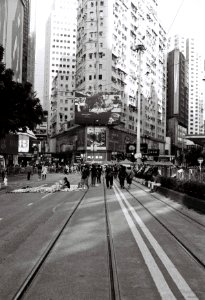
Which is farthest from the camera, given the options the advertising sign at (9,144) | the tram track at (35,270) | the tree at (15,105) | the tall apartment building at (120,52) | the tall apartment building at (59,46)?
the tall apartment building at (59,46)

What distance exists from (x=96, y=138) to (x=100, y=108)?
34.4 ft

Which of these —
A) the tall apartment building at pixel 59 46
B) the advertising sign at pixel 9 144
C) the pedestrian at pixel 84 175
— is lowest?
the pedestrian at pixel 84 175

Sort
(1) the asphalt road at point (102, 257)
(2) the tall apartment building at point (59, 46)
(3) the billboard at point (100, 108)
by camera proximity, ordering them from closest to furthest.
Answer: (1) the asphalt road at point (102, 257)
(3) the billboard at point (100, 108)
(2) the tall apartment building at point (59, 46)

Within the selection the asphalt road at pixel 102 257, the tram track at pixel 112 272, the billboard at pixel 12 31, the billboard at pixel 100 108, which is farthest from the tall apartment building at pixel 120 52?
the tram track at pixel 112 272

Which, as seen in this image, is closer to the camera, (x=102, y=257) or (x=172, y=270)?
(x=172, y=270)

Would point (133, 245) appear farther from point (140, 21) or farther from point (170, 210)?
point (140, 21)

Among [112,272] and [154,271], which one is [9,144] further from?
[154,271]

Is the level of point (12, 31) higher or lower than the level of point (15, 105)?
higher

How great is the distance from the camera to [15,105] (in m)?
33.2

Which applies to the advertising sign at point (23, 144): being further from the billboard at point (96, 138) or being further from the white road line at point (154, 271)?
the white road line at point (154, 271)

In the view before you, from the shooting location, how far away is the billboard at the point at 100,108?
290 ft

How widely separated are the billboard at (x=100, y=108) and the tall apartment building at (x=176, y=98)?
74010 mm

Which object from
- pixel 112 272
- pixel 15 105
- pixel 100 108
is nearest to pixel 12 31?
pixel 100 108

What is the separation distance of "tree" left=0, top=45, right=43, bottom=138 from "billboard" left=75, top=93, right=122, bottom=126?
53.1 m
